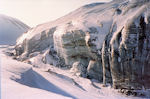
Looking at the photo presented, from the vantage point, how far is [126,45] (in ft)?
26.3

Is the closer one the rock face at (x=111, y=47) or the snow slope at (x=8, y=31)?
the rock face at (x=111, y=47)

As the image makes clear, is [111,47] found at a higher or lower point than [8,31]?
lower

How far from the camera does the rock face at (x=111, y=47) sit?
26.1 feet

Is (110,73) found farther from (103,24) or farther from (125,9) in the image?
(125,9)

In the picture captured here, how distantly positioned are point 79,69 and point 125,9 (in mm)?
4539

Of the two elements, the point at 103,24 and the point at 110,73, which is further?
the point at 103,24

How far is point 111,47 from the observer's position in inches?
336

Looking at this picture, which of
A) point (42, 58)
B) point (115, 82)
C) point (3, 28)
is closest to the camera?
point (115, 82)

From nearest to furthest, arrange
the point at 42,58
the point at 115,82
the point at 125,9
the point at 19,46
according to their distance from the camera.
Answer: the point at 115,82, the point at 125,9, the point at 42,58, the point at 19,46

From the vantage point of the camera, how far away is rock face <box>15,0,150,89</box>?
7.95m

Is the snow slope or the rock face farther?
the snow slope

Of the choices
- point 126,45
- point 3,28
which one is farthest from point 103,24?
point 3,28

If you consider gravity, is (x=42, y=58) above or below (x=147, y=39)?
below

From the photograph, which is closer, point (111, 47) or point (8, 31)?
point (111, 47)
